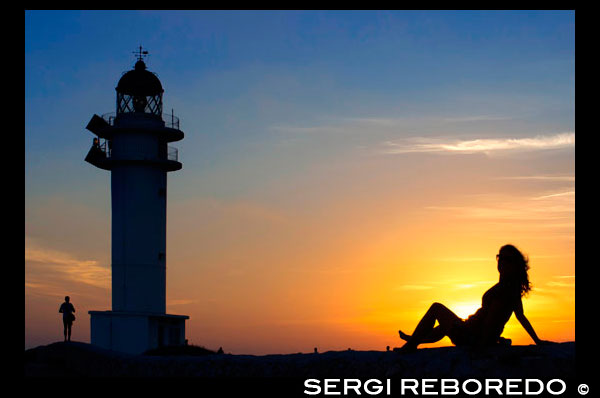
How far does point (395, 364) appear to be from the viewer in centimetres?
1145

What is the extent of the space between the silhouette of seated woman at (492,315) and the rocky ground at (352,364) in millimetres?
232

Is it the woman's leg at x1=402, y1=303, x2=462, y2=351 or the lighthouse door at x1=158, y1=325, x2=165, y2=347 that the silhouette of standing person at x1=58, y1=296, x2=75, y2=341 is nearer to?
the lighthouse door at x1=158, y1=325, x2=165, y2=347

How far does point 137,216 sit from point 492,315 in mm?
29940

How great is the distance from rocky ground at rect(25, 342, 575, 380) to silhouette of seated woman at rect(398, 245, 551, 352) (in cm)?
23

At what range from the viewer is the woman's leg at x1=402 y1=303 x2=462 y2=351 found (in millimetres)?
10766

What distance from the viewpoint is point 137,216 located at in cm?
3891

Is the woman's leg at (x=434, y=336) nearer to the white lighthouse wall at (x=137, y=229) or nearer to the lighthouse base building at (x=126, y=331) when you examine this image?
the lighthouse base building at (x=126, y=331)

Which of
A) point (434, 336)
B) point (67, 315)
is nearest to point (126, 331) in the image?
point (67, 315)

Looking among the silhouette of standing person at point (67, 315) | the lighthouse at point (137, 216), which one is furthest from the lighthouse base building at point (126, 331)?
the silhouette of standing person at point (67, 315)

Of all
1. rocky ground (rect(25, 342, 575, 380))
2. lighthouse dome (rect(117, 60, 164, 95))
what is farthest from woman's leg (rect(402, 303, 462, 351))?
lighthouse dome (rect(117, 60, 164, 95))

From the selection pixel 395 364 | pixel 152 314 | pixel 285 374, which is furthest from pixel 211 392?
pixel 152 314

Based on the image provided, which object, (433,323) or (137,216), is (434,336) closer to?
(433,323)
